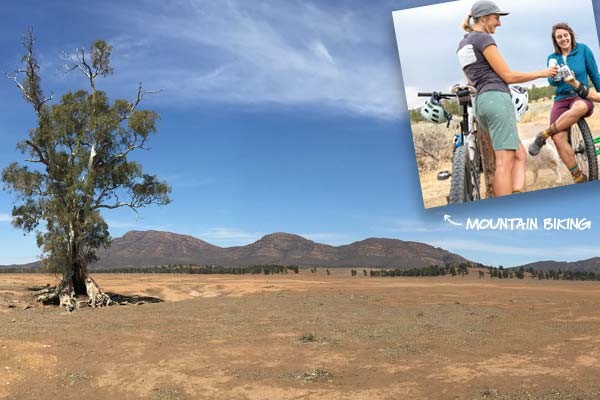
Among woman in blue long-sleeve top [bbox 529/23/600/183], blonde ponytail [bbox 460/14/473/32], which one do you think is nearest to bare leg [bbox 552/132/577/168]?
woman in blue long-sleeve top [bbox 529/23/600/183]

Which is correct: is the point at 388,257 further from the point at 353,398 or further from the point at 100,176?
the point at 353,398

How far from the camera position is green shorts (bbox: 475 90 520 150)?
8.72m

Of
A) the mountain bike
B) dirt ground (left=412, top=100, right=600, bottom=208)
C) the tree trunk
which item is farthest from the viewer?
the tree trunk

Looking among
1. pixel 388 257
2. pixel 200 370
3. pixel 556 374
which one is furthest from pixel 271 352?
pixel 388 257

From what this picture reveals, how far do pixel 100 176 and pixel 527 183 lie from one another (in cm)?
2468

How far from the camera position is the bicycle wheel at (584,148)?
29.3 ft

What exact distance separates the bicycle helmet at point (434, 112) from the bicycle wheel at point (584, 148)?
2.27m

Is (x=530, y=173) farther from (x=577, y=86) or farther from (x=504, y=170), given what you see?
(x=577, y=86)

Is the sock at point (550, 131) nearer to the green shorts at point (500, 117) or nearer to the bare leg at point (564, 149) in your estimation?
the bare leg at point (564, 149)

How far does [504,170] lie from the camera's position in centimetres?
888

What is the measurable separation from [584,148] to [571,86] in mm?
1138

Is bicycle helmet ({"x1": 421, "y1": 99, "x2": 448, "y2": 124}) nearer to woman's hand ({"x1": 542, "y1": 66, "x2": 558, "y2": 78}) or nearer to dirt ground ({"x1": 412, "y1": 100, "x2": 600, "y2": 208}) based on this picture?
dirt ground ({"x1": 412, "y1": 100, "x2": 600, "y2": 208})

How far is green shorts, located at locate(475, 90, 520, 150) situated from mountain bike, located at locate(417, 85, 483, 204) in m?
0.38

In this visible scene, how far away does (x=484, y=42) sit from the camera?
8602mm
